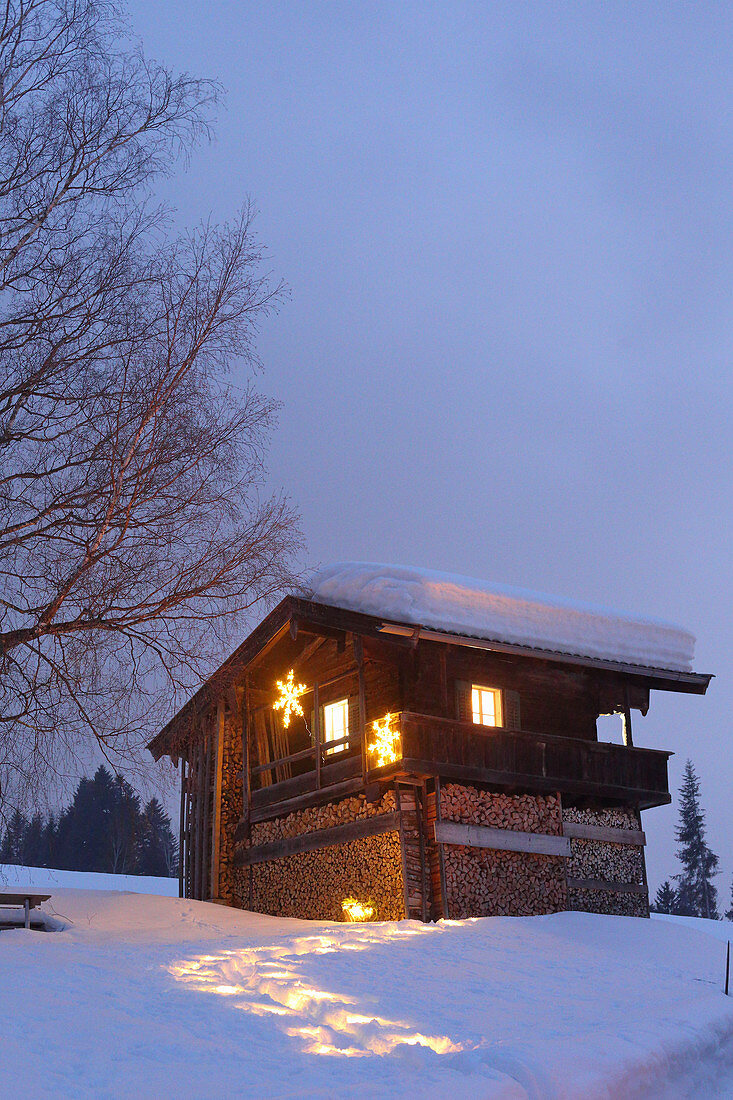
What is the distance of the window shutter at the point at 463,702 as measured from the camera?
1745 cm

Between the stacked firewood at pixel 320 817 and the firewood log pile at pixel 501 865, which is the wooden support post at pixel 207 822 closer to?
the stacked firewood at pixel 320 817

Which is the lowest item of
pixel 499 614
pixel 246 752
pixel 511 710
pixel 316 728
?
pixel 246 752

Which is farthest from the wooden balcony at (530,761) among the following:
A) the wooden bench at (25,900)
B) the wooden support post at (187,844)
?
the wooden support post at (187,844)

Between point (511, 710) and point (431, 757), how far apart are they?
2.81 m

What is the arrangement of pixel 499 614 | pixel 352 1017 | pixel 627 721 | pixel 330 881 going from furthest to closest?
pixel 627 721, pixel 330 881, pixel 499 614, pixel 352 1017

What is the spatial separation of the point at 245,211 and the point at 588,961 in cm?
962

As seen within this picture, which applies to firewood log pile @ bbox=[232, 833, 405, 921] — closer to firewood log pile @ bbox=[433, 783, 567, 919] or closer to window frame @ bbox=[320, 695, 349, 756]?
firewood log pile @ bbox=[433, 783, 567, 919]

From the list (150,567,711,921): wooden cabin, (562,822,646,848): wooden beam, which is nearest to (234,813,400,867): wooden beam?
(150,567,711,921): wooden cabin

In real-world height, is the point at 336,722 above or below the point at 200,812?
above

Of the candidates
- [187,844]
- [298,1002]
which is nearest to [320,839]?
[187,844]

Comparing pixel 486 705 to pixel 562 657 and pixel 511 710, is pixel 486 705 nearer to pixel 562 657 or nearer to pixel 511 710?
pixel 511 710

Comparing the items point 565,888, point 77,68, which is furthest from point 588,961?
→ point 77,68

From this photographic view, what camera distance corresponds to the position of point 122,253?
11117 millimetres

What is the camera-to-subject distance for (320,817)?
18.0 m
